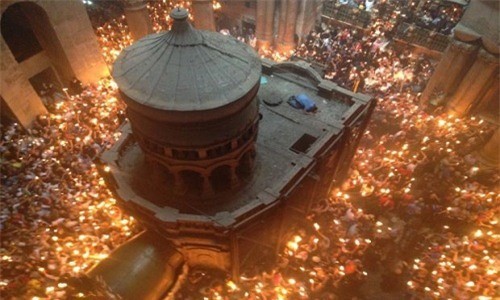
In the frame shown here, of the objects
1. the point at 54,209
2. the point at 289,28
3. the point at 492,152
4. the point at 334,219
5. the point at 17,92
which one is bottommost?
the point at 334,219

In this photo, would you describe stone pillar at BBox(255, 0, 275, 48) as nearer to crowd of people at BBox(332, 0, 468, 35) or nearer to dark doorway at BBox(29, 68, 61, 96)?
crowd of people at BBox(332, 0, 468, 35)

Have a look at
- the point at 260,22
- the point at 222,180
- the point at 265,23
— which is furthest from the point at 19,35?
the point at 222,180

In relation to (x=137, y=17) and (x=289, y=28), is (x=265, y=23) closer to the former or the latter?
(x=289, y=28)

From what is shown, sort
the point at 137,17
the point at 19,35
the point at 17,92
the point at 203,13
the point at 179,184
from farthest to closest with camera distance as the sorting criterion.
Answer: the point at 203,13
the point at 137,17
the point at 19,35
the point at 17,92
the point at 179,184

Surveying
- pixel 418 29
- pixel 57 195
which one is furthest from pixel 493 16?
pixel 57 195

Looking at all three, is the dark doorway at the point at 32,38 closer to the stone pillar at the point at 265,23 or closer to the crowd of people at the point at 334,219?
the crowd of people at the point at 334,219

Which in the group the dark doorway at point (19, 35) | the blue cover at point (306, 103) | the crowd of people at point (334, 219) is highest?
the dark doorway at point (19, 35)

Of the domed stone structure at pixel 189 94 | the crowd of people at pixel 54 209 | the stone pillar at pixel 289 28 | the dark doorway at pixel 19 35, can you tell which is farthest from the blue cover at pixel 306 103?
the dark doorway at pixel 19 35
